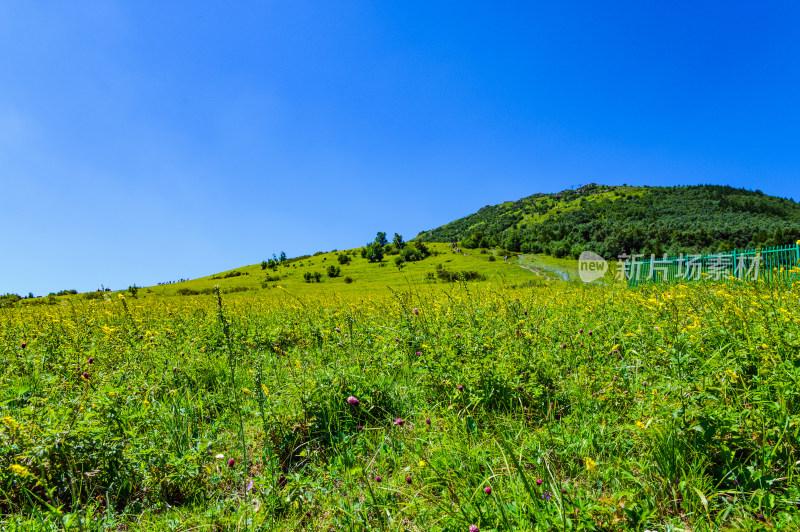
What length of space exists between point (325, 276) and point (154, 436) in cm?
5643

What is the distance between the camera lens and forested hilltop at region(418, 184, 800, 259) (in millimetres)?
72750

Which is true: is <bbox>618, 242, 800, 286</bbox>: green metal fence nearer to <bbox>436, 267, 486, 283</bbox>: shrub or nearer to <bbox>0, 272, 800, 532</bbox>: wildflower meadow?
<bbox>436, 267, 486, 283</bbox>: shrub

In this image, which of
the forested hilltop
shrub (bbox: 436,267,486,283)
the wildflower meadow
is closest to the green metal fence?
shrub (bbox: 436,267,486,283)

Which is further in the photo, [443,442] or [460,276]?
[460,276]

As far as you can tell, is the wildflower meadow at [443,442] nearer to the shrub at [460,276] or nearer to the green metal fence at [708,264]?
the shrub at [460,276]

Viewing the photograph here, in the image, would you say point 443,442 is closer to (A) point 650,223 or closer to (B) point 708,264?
(B) point 708,264

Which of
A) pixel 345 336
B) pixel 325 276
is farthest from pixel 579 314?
pixel 325 276

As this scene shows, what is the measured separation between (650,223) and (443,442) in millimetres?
117017

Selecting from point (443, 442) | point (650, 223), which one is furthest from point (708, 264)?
point (650, 223)

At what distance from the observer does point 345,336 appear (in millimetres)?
5215

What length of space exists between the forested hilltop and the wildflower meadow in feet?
215

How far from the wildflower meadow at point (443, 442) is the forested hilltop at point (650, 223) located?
65.4 metres

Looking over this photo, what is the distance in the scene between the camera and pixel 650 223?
94062 mm

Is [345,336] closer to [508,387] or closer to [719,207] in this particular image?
[508,387]
